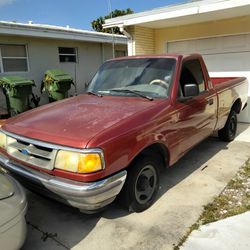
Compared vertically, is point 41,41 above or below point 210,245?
above

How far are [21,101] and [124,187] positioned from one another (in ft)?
25.9

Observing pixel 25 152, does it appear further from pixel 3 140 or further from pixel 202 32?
pixel 202 32

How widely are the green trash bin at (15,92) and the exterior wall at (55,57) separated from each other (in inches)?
34.5

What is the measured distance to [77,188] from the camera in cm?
260

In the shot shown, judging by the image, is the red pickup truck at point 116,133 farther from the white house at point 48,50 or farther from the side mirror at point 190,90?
the white house at point 48,50

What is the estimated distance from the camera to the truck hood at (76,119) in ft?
9.14

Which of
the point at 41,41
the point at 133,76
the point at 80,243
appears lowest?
the point at 80,243

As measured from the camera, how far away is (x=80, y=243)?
2920 mm

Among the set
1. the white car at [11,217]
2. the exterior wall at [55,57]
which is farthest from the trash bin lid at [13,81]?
the white car at [11,217]

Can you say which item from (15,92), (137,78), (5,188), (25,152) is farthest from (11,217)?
(15,92)

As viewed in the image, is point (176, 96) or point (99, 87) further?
point (99, 87)

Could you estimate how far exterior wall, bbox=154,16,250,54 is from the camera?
755 cm

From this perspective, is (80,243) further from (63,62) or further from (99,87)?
(63,62)

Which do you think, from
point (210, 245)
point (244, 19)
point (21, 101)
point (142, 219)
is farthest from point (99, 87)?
point (21, 101)
